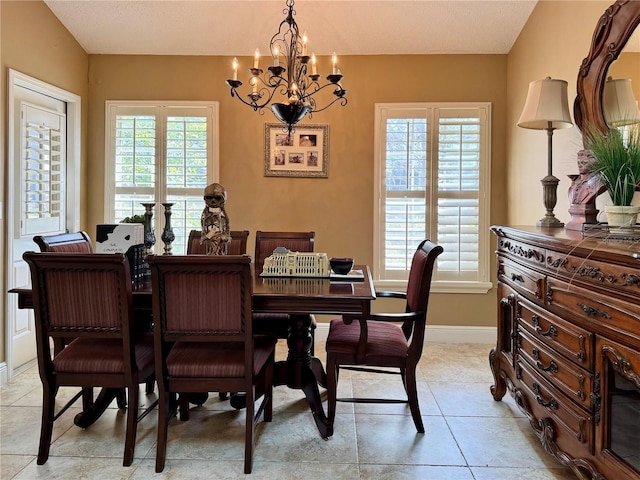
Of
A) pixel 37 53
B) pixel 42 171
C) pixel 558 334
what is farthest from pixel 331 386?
pixel 37 53

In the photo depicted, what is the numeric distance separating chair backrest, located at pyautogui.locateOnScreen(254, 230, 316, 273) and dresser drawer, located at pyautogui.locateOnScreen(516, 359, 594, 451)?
1.61m

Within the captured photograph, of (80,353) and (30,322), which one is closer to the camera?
(80,353)

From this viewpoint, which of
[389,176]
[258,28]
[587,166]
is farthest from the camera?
[389,176]

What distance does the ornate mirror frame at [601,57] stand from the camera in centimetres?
212

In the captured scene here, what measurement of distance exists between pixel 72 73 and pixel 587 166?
3923mm

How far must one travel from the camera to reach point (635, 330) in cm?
138

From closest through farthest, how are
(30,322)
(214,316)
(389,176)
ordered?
(214,316), (30,322), (389,176)

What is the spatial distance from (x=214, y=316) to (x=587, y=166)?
6.62ft

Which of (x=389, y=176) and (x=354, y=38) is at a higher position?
(x=354, y=38)

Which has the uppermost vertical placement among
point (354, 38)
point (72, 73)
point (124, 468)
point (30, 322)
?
point (354, 38)

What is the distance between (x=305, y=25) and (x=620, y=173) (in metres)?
2.69

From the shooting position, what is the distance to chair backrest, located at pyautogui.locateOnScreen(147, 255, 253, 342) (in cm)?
186

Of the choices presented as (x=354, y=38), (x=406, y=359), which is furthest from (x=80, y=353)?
(x=354, y=38)

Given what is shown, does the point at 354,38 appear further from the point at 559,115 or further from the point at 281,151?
the point at 559,115
